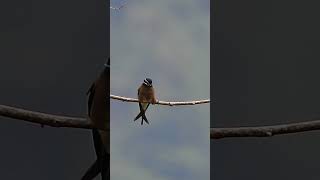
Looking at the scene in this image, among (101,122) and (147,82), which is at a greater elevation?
(147,82)

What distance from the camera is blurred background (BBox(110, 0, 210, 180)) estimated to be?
1.45m

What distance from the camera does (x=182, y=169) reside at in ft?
4.76

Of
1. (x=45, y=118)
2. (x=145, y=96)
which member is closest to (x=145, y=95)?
(x=145, y=96)

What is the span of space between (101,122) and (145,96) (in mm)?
158
